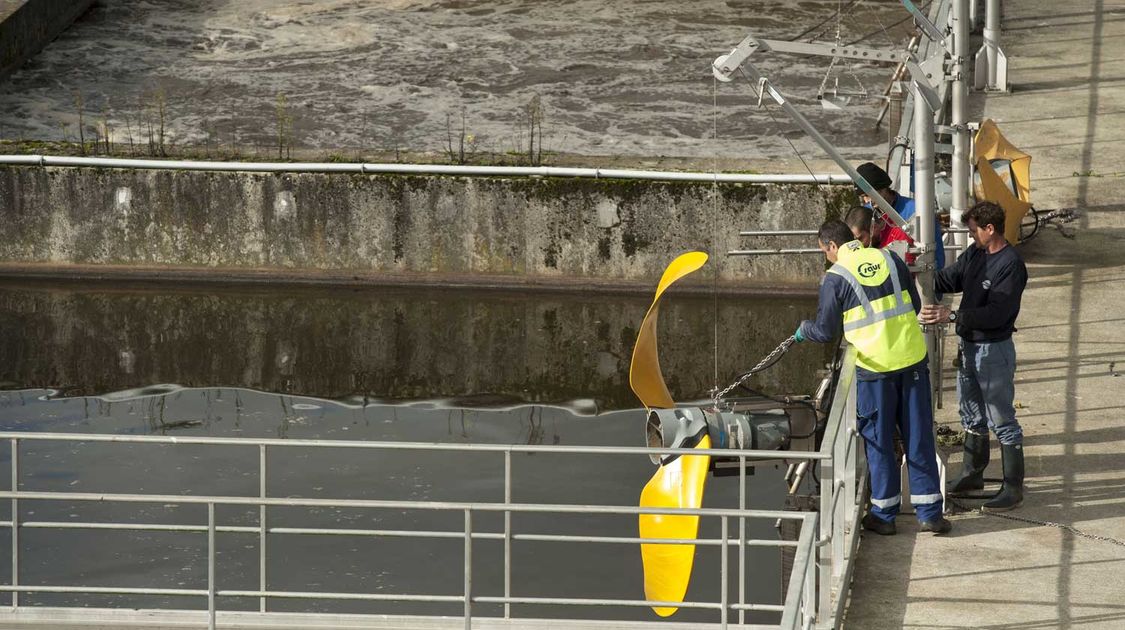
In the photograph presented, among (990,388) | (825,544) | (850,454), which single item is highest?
(990,388)

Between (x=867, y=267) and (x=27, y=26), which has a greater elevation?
(x=27, y=26)

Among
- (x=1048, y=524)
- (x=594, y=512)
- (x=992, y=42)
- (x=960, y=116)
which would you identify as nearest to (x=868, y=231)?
(x=1048, y=524)

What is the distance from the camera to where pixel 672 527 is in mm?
8016

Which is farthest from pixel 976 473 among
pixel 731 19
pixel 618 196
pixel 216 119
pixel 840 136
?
pixel 731 19

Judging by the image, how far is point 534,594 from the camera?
10.9 meters

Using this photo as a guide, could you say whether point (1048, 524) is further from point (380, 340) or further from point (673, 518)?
point (380, 340)

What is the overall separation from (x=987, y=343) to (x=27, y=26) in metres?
17.4

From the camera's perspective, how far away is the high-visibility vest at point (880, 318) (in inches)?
316

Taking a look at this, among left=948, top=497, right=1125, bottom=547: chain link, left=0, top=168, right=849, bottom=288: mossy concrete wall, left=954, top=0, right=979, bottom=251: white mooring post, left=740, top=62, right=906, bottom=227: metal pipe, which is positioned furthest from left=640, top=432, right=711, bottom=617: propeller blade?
left=0, top=168, right=849, bottom=288: mossy concrete wall

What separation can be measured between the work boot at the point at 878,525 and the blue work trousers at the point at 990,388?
0.81 meters

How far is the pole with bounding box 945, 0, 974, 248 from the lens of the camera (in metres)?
11.8

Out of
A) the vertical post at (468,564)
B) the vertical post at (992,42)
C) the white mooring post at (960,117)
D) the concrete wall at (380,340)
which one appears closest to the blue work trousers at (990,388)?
the vertical post at (468,564)

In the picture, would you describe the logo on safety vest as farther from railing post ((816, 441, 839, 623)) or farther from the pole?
the pole

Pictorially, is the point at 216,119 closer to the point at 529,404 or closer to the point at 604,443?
the point at 529,404
